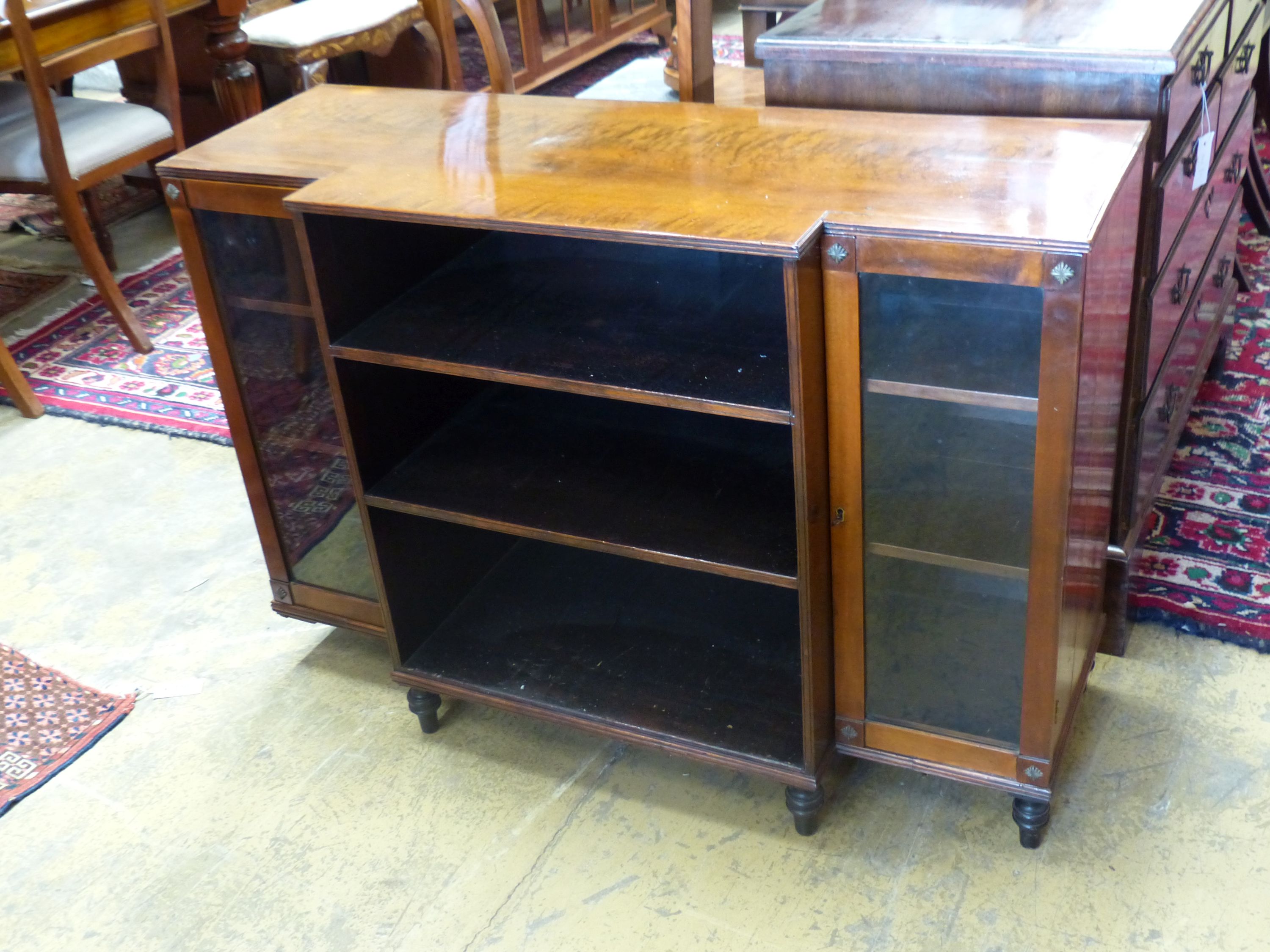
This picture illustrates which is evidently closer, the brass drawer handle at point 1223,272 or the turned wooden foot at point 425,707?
the turned wooden foot at point 425,707

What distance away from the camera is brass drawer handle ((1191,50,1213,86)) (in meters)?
1.58

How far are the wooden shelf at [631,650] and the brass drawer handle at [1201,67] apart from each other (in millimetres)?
886

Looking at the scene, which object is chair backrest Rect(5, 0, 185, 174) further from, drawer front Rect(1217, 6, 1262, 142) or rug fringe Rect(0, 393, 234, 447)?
drawer front Rect(1217, 6, 1262, 142)

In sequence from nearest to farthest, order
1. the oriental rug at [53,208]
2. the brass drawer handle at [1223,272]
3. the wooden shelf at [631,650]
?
the wooden shelf at [631,650]
the brass drawer handle at [1223,272]
the oriental rug at [53,208]

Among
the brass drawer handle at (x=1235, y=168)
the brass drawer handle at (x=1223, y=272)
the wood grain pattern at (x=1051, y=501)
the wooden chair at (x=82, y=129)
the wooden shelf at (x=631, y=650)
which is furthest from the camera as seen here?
the wooden chair at (x=82, y=129)

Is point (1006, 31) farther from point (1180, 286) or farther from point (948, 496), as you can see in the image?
point (948, 496)

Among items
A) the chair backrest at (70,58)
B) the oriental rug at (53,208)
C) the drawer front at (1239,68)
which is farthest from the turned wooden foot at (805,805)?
the oriental rug at (53,208)

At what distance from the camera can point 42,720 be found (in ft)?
6.34

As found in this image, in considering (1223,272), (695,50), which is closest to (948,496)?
(695,50)

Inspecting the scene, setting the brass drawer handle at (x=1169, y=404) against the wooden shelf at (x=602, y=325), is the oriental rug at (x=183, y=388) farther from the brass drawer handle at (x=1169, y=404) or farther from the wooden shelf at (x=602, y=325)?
the brass drawer handle at (x=1169, y=404)

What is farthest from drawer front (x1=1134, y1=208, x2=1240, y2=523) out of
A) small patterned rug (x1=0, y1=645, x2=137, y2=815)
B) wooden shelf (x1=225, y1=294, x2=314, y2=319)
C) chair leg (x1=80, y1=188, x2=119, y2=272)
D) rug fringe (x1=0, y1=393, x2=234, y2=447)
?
chair leg (x1=80, y1=188, x2=119, y2=272)

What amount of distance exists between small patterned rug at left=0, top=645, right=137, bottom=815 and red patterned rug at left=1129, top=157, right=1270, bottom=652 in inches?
63.2

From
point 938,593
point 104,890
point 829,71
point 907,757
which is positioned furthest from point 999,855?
point 104,890

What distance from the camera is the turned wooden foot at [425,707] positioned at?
1815 millimetres
